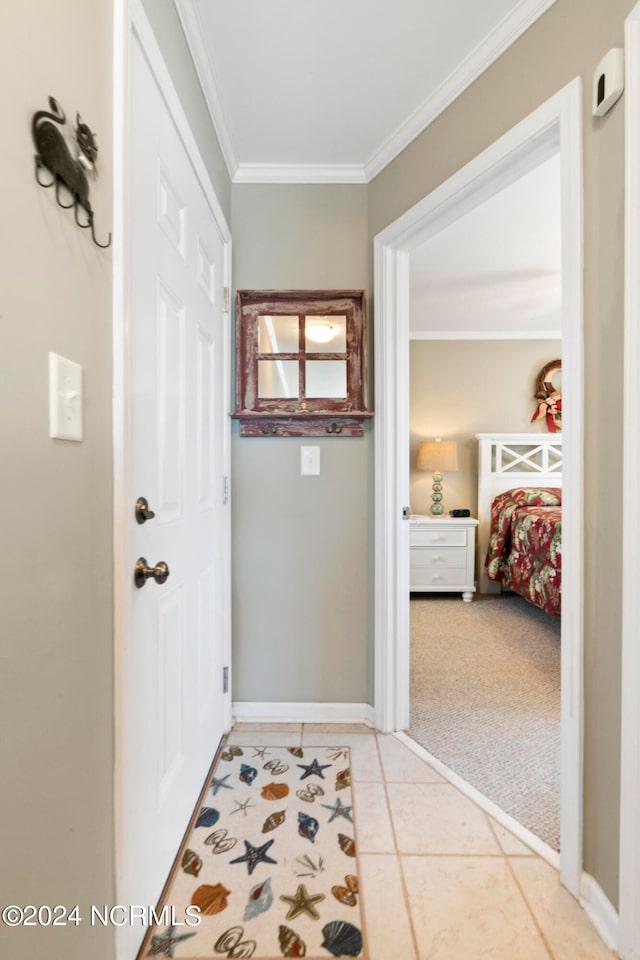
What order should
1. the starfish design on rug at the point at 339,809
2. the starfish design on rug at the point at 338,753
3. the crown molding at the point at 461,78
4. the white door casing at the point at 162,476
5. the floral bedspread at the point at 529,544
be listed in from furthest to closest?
1. the floral bedspread at the point at 529,544
2. the starfish design on rug at the point at 338,753
3. the starfish design on rug at the point at 339,809
4. the crown molding at the point at 461,78
5. the white door casing at the point at 162,476

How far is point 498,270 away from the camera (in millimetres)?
3041

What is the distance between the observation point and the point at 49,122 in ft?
2.05

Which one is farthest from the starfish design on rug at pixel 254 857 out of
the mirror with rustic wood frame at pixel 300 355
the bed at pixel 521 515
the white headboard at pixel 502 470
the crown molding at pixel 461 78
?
the white headboard at pixel 502 470

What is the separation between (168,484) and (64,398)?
505mm

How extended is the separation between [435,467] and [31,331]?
368cm

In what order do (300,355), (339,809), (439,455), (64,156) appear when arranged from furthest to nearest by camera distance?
(439,455)
(300,355)
(339,809)
(64,156)

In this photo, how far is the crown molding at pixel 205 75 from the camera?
1.23 meters

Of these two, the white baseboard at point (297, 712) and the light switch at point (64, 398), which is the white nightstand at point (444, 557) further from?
the light switch at point (64, 398)

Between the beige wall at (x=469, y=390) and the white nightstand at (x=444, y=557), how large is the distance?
55 cm

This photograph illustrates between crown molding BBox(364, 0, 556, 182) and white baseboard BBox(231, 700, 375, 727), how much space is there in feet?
7.57

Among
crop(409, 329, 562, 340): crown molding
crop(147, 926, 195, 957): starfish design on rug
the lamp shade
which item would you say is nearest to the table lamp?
the lamp shade

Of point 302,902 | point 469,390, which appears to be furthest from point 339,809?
point 469,390

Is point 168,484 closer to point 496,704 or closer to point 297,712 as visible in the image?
point 297,712

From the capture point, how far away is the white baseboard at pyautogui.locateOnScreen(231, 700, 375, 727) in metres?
1.92
